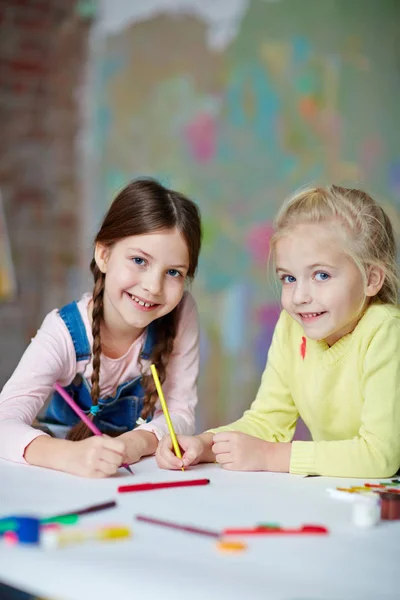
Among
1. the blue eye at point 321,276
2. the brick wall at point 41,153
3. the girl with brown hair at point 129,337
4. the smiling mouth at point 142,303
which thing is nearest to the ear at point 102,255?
the girl with brown hair at point 129,337

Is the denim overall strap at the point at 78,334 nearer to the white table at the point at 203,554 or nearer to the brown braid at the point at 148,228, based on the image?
the brown braid at the point at 148,228

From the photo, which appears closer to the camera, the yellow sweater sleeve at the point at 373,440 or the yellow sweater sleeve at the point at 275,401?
the yellow sweater sleeve at the point at 373,440

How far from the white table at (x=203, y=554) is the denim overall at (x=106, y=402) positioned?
0.59 m

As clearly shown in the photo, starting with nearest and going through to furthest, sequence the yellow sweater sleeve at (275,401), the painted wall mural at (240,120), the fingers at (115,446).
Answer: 1. the fingers at (115,446)
2. the yellow sweater sleeve at (275,401)
3. the painted wall mural at (240,120)

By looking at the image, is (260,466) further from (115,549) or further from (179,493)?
(115,549)

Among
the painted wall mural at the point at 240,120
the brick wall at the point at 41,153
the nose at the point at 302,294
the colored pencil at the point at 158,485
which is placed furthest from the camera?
the brick wall at the point at 41,153

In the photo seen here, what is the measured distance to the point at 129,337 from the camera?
71.4 inches

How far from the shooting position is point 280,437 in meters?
1.56

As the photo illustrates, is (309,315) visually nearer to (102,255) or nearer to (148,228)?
(148,228)

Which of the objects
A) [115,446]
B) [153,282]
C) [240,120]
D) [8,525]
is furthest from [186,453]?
[240,120]

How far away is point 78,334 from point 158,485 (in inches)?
24.0

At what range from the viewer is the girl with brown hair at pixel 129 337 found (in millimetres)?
1607

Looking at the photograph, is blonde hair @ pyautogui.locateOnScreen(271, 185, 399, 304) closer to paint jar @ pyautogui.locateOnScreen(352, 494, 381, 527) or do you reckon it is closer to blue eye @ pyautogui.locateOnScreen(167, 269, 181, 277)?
blue eye @ pyautogui.locateOnScreen(167, 269, 181, 277)

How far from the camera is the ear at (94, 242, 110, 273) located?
5.66 ft
